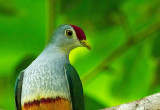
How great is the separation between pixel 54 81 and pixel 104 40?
1.10 m

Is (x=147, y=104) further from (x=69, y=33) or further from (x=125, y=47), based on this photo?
(x=125, y=47)

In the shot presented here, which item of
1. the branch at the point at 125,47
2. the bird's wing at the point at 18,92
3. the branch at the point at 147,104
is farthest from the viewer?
the branch at the point at 125,47

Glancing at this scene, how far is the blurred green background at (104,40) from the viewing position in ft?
7.95

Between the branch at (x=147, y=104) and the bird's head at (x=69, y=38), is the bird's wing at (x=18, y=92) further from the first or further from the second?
the branch at (x=147, y=104)

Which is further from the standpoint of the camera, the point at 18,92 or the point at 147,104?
the point at 18,92

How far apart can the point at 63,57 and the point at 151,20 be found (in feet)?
3.48

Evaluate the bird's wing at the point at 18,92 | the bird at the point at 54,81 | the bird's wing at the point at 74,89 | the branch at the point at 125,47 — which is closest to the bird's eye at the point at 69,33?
the bird at the point at 54,81

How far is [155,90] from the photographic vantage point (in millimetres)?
2574

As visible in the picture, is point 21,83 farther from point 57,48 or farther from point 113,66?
point 113,66

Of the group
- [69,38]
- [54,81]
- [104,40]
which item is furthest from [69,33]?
[104,40]

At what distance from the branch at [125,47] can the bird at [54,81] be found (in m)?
0.62

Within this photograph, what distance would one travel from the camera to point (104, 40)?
2633 millimetres

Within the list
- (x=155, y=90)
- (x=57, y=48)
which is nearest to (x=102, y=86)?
(x=155, y=90)

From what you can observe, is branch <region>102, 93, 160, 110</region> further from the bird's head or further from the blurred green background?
the blurred green background
